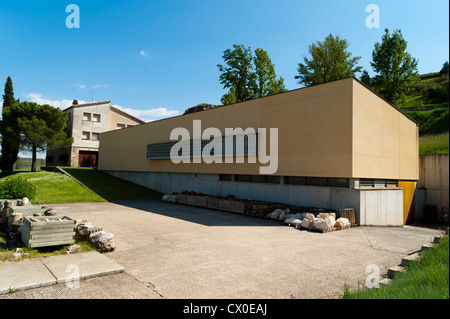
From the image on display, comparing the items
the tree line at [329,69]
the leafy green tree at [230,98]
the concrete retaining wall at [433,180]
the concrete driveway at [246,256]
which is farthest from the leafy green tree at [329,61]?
the concrete driveway at [246,256]

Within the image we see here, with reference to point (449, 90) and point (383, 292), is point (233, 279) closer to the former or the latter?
point (383, 292)

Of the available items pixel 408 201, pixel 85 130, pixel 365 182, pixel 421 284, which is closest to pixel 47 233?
pixel 421 284

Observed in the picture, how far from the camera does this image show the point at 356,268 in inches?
286

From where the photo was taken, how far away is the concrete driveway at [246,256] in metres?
5.85

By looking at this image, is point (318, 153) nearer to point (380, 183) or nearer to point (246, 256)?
point (380, 183)

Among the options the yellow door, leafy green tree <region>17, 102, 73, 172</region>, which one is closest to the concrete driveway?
the yellow door

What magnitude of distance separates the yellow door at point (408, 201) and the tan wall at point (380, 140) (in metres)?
0.51

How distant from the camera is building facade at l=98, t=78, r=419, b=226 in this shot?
46.0 feet

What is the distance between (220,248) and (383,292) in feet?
16.8

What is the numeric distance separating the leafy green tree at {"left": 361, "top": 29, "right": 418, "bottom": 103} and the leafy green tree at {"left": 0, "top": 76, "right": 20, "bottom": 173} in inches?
1886

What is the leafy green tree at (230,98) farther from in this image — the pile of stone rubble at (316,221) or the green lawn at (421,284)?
the green lawn at (421,284)

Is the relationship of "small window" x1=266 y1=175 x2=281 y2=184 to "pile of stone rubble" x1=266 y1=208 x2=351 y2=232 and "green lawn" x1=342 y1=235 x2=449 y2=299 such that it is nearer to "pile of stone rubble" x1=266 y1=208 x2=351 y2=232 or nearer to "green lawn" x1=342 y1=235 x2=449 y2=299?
"pile of stone rubble" x1=266 y1=208 x2=351 y2=232
